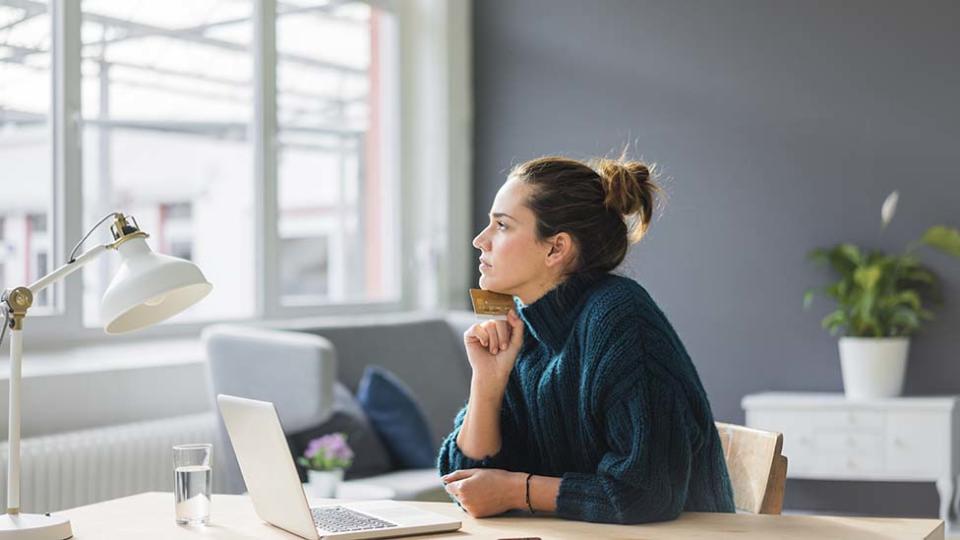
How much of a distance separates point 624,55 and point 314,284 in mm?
1666

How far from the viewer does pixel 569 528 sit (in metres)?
1.79

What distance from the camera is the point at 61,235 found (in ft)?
13.1

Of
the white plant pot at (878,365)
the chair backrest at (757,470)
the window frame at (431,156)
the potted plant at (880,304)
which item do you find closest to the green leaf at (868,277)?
the potted plant at (880,304)

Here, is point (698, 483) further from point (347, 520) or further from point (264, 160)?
point (264, 160)

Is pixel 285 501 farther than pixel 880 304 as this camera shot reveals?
No

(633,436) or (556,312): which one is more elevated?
(556,312)

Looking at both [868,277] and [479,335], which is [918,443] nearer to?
[868,277]

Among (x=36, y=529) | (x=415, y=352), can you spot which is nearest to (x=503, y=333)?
(x=36, y=529)

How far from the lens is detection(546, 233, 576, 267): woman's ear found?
6.82ft

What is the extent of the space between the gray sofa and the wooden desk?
1.79m

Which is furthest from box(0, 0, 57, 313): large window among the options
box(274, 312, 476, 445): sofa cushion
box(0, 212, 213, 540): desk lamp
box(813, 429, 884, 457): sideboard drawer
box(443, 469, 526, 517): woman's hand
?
box(813, 429, 884, 457): sideboard drawer

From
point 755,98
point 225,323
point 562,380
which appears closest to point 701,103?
point 755,98

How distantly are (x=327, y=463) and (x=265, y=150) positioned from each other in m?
1.70

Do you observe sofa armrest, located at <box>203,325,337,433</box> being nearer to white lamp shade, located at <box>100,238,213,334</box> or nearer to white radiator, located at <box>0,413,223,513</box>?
white radiator, located at <box>0,413,223,513</box>
